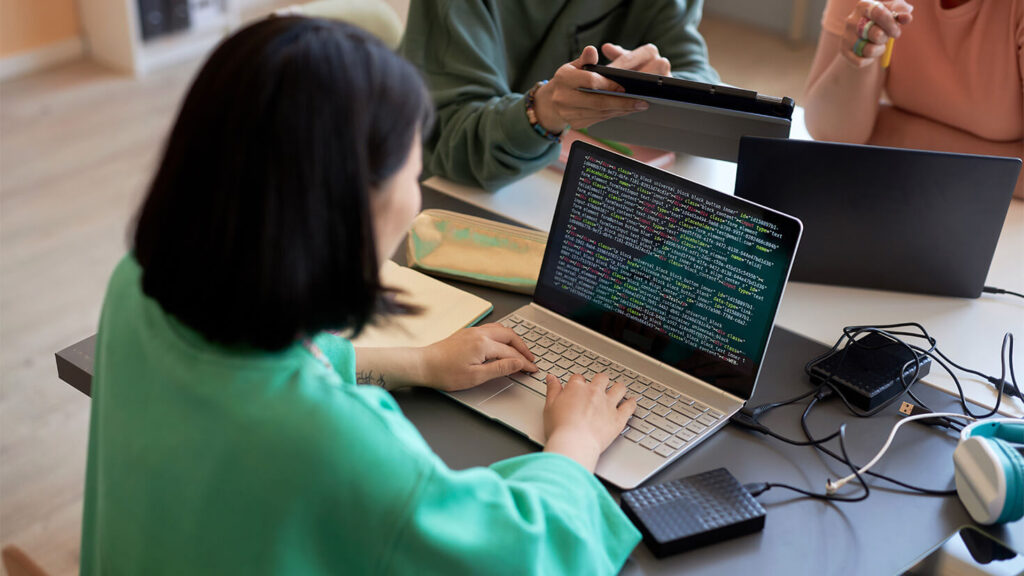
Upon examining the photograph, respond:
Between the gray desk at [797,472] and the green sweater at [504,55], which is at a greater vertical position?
the green sweater at [504,55]

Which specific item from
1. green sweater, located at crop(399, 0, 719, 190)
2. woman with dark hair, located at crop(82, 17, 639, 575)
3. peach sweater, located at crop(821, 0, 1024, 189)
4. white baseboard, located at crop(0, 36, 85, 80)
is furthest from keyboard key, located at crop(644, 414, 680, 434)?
white baseboard, located at crop(0, 36, 85, 80)

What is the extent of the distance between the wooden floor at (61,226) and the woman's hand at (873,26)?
3.40 ft

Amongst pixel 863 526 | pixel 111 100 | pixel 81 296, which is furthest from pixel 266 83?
pixel 111 100

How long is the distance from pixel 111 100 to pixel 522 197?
2.34 m

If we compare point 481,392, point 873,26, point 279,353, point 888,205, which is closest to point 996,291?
point 888,205

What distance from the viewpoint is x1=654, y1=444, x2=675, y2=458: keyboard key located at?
0.94 meters

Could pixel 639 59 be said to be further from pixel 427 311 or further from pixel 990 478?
pixel 990 478

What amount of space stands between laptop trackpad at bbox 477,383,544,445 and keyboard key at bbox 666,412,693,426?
0.13 metres

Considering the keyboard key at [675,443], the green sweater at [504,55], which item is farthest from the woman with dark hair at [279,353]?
the green sweater at [504,55]

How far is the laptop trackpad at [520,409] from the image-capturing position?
3.16 ft

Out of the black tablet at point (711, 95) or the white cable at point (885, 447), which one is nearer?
the white cable at point (885, 447)

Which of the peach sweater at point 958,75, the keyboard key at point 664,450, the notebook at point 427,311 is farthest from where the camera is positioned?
the peach sweater at point 958,75

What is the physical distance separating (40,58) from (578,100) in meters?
2.82

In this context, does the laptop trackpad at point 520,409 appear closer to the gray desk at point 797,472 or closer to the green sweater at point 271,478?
the gray desk at point 797,472
